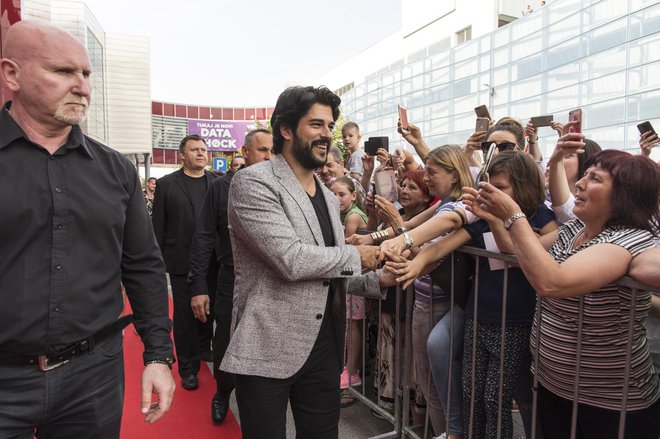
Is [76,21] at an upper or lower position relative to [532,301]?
upper

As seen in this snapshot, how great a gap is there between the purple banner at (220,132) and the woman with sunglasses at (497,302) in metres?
56.7

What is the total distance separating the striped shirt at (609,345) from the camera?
178 cm

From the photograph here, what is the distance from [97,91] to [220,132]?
96.3 feet

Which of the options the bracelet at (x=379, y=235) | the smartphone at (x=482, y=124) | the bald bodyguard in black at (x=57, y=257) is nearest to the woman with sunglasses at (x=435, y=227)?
the bracelet at (x=379, y=235)

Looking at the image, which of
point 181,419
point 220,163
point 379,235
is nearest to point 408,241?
point 379,235

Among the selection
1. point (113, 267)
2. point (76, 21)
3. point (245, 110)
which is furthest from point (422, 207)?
point (245, 110)

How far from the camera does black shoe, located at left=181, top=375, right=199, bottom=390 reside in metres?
4.17

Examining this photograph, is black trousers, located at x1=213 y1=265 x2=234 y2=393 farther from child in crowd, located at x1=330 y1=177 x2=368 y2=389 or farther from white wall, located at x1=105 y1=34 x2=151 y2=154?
white wall, located at x1=105 y1=34 x2=151 y2=154

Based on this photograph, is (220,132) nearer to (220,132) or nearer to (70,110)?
(220,132)

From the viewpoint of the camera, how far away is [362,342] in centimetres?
398

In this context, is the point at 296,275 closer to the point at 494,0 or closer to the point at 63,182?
the point at 63,182

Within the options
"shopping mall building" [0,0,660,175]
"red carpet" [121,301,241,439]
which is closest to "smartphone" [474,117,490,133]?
"red carpet" [121,301,241,439]

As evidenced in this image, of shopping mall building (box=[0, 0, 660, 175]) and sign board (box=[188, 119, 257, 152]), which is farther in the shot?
sign board (box=[188, 119, 257, 152])

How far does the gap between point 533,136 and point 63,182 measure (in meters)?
3.44
